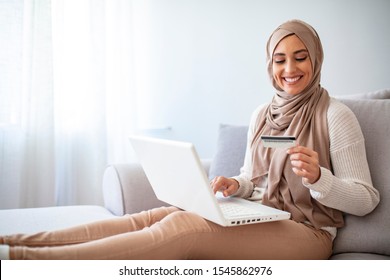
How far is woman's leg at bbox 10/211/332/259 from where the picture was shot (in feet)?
3.08

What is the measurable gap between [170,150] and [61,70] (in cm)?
130

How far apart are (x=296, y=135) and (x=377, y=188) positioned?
0.88 ft

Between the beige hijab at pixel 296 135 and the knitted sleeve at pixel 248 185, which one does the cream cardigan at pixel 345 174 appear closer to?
the beige hijab at pixel 296 135

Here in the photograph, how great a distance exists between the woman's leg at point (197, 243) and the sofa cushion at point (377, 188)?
0.09m

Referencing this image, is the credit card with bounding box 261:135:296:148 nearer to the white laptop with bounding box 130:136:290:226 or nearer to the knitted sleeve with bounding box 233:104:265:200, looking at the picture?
the white laptop with bounding box 130:136:290:226

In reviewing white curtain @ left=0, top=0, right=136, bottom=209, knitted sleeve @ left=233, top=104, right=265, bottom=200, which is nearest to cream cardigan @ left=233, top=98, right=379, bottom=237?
knitted sleeve @ left=233, top=104, right=265, bottom=200

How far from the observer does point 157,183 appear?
4.01ft

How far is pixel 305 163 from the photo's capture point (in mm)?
1058

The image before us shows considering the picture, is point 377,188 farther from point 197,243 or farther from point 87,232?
point 87,232

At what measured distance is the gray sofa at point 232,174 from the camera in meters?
1.20

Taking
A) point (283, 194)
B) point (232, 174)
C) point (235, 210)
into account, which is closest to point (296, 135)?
point (283, 194)

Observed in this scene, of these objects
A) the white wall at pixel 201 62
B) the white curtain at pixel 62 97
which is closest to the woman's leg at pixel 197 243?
the white curtain at pixel 62 97
